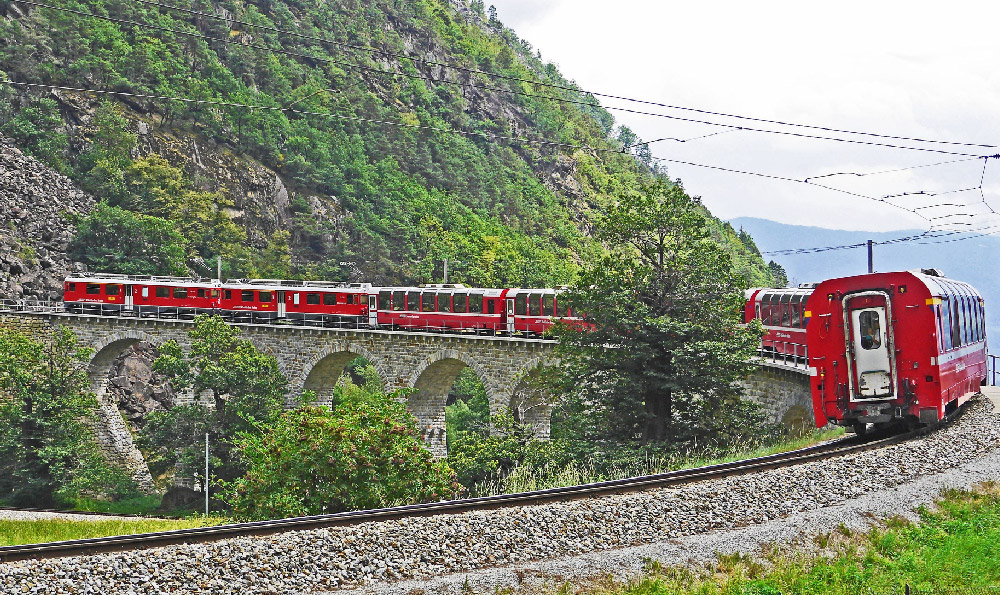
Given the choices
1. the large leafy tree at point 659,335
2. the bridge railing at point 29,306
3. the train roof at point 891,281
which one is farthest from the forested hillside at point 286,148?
the train roof at point 891,281

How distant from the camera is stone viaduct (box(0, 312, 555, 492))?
38.9 m

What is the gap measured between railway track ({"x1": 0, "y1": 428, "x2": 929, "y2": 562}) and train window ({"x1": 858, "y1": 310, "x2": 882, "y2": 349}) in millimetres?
1777

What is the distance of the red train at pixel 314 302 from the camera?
4016 centimetres

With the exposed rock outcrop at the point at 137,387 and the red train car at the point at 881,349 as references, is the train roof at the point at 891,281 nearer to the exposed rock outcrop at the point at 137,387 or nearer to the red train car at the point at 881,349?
the red train car at the point at 881,349

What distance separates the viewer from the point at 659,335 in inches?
948

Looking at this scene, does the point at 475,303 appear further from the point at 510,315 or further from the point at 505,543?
the point at 505,543

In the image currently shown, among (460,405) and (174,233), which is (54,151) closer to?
(174,233)

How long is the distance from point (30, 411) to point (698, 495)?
40253 mm

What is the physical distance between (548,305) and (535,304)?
766 millimetres

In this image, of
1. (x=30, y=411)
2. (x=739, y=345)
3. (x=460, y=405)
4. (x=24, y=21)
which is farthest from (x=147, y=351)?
(x=739, y=345)

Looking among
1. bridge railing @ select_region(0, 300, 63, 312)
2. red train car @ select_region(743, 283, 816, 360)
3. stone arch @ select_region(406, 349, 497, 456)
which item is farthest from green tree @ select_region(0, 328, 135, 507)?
red train car @ select_region(743, 283, 816, 360)

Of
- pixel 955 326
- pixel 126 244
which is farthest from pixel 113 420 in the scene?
pixel 955 326

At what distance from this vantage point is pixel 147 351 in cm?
6000

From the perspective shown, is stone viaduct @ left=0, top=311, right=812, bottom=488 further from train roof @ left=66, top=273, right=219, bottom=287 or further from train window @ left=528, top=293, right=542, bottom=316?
train roof @ left=66, top=273, right=219, bottom=287
